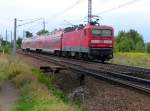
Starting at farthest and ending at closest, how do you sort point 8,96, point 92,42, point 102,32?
point 102,32, point 92,42, point 8,96

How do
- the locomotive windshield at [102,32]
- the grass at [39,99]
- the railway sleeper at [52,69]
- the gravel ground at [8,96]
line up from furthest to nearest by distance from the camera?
the locomotive windshield at [102,32], the railway sleeper at [52,69], the gravel ground at [8,96], the grass at [39,99]

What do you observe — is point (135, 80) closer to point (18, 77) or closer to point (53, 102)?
point (18, 77)

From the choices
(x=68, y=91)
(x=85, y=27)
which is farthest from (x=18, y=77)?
(x=85, y=27)

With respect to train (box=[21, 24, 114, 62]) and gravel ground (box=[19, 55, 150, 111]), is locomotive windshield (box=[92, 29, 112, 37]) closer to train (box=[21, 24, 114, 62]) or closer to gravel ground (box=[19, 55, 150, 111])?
train (box=[21, 24, 114, 62])

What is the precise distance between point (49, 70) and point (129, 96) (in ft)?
35.7

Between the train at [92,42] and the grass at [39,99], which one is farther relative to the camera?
the train at [92,42]

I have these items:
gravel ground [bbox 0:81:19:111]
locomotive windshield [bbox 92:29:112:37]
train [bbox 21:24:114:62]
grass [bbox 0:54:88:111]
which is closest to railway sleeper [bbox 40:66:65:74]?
grass [bbox 0:54:88:111]

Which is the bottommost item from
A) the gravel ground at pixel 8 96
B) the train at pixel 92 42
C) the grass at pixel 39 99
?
the gravel ground at pixel 8 96

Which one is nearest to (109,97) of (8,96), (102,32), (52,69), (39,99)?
(39,99)

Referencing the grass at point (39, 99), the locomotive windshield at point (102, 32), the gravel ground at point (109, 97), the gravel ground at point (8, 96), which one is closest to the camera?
the grass at point (39, 99)

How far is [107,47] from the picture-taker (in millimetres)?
38375

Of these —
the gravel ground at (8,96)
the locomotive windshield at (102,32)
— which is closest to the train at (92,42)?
the locomotive windshield at (102,32)

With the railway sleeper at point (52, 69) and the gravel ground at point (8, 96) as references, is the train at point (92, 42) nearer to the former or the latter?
the railway sleeper at point (52, 69)

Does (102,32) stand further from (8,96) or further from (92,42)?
(8,96)
